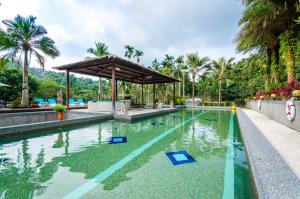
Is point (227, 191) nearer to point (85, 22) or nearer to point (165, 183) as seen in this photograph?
point (165, 183)

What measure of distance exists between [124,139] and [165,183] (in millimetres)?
3327

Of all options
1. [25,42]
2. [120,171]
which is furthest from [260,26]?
[25,42]

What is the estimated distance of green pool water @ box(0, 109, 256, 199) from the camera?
8.46ft

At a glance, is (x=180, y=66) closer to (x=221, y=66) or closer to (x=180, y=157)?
(x=221, y=66)

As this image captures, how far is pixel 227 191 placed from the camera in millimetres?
2633

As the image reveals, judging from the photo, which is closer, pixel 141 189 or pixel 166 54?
pixel 141 189

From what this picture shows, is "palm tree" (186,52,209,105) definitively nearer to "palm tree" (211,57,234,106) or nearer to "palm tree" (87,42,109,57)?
"palm tree" (211,57,234,106)

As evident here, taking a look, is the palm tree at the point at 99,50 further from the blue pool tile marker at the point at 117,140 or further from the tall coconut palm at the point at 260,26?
the blue pool tile marker at the point at 117,140

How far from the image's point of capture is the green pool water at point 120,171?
2580 millimetres

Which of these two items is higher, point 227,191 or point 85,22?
point 85,22

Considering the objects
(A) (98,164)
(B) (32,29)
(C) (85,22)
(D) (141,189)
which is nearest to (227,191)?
(D) (141,189)

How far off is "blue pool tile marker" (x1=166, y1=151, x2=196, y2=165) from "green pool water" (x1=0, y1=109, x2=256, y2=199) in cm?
14

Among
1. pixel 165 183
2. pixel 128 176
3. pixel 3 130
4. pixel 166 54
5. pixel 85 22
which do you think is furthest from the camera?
pixel 166 54

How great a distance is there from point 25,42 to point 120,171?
1514 centimetres
